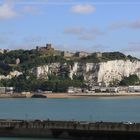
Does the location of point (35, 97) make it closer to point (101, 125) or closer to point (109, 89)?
point (109, 89)

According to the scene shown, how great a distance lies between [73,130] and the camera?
48656mm

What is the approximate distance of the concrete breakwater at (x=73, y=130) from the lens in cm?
4709

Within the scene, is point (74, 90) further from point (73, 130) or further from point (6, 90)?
point (73, 130)

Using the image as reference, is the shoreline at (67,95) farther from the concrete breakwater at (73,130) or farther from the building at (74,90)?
the concrete breakwater at (73,130)

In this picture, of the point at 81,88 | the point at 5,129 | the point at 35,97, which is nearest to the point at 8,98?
the point at 35,97

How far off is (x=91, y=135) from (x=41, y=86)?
148 m

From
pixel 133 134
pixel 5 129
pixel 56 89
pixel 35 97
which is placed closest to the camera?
pixel 133 134

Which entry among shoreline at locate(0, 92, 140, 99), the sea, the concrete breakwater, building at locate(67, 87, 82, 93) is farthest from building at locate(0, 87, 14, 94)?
the concrete breakwater

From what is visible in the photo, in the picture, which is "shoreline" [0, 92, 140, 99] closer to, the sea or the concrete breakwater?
the sea

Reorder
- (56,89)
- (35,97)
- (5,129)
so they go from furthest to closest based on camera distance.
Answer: (56,89), (35,97), (5,129)

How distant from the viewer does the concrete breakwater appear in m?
47.1

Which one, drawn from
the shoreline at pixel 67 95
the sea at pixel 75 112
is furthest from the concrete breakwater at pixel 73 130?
the shoreline at pixel 67 95

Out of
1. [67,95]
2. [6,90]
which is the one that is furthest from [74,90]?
[6,90]

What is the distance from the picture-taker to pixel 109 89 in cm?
19612
